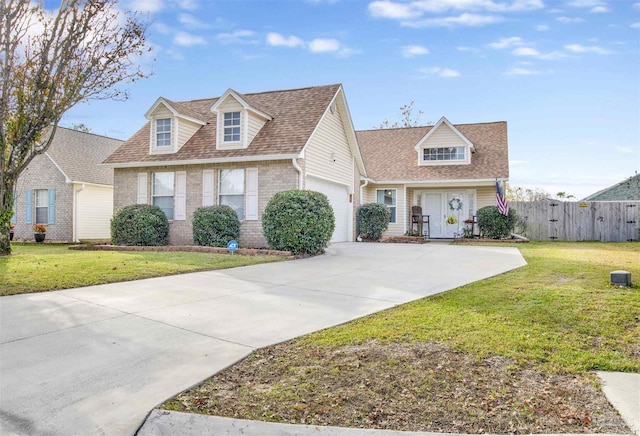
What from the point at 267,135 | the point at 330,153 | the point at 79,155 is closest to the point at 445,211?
the point at 330,153

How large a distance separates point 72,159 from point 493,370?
22617mm

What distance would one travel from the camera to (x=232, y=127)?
50.6ft

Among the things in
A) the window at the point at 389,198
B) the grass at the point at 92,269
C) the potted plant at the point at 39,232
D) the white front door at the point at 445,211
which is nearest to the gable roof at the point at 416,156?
the window at the point at 389,198

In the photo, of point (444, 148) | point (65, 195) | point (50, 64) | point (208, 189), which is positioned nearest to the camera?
point (50, 64)

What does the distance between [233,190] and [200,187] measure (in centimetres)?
134

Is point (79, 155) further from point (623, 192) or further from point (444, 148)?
point (623, 192)

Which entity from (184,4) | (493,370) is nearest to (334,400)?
(493,370)

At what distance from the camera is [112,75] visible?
12.8 meters

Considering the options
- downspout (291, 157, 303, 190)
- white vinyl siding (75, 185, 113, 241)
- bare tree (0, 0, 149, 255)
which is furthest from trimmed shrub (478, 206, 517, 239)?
white vinyl siding (75, 185, 113, 241)

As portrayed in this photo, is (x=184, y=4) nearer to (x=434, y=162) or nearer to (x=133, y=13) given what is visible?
(x=133, y=13)

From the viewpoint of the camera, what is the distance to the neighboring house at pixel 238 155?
1470 centimetres

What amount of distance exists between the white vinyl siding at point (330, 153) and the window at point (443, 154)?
5.13 m

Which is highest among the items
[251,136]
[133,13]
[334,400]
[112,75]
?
[133,13]

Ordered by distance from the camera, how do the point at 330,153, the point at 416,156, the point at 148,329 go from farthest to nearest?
the point at 416,156 → the point at 330,153 → the point at 148,329
